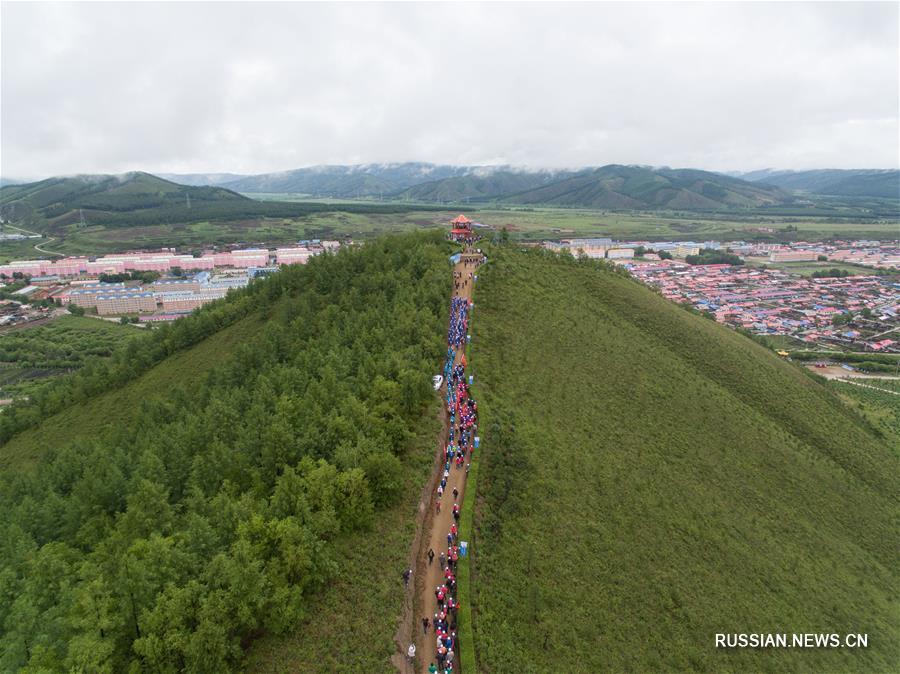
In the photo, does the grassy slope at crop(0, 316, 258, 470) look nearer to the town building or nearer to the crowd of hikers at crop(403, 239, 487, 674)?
the crowd of hikers at crop(403, 239, 487, 674)

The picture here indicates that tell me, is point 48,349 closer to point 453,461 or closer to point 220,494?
point 220,494

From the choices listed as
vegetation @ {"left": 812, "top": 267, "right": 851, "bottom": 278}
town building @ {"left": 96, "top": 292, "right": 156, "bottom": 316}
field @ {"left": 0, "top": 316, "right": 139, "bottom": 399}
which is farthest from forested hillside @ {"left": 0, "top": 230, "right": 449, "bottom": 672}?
vegetation @ {"left": 812, "top": 267, "right": 851, "bottom": 278}

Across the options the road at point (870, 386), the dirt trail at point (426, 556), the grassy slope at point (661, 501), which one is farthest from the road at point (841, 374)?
the dirt trail at point (426, 556)

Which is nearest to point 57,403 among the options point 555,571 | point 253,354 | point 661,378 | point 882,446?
point 253,354

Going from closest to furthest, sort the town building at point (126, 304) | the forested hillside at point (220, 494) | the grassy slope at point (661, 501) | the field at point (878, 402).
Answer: the forested hillside at point (220, 494)
the grassy slope at point (661, 501)
the field at point (878, 402)
the town building at point (126, 304)

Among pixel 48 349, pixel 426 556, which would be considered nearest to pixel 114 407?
pixel 426 556

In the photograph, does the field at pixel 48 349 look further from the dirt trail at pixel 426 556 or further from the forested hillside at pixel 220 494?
the dirt trail at pixel 426 556
